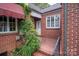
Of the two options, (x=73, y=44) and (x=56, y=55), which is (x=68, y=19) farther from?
(x=56, y=55)

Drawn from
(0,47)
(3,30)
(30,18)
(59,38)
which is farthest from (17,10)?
(59,38)

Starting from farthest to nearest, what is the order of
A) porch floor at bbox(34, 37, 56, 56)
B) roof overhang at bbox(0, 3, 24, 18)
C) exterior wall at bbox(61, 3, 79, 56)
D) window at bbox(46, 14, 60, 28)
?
porch floor at bbox(34, 37, 56, 56)
window at bbox(46, 14, 60, 28)
roof overhang at bbox(0, 3, 24, 18)
exterior wall at bbox(61, 3, 79, 56)

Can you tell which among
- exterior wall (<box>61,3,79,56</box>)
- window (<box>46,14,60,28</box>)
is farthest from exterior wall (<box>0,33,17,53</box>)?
exterior wall (<box>61,3,79,56</box>)

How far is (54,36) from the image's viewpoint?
2410mm

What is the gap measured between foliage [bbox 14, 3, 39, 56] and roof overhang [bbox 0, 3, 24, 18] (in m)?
0.18

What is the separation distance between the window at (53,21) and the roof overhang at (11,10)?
1.74 ft

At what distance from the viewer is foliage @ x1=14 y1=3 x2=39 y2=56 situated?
8.14ft

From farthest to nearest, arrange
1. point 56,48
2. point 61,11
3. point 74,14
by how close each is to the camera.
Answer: point 56,48 → point 61,11 → point 74,14

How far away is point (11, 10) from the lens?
238 cm

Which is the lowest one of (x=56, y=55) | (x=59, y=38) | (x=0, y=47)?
(x=56, y=55)

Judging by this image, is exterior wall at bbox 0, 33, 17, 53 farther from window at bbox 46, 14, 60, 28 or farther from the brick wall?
window at bbox 46, 14, 60, 28

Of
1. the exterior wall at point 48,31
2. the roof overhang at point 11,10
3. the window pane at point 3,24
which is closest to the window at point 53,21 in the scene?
Answer: the exterior wall at point 48,31

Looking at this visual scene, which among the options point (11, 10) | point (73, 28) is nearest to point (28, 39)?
point (11, 10)

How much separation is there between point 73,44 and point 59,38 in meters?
0.31
